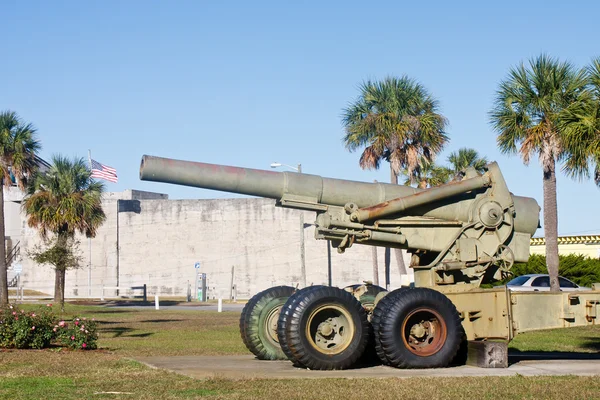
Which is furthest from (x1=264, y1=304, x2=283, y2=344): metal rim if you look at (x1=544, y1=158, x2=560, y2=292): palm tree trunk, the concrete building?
the concrete building

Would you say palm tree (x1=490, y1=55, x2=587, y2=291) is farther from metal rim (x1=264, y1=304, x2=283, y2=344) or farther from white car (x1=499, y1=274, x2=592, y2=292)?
metal rim (x1=264, y1=304, x2=283, y2=344)

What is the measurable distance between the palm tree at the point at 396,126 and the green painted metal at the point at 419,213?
24.9 metres

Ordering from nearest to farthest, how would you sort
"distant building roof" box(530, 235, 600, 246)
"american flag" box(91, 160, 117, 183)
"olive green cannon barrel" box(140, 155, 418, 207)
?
"olive green cannon barrel" box(140, 155, 418, 207)
"american flag" box(91, 160, 117, 183)
"distant building roof" box(530, 235, 600, 246)

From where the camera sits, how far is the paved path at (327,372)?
41.1ft

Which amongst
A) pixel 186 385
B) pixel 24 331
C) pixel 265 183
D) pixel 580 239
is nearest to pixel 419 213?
pixel 265 183

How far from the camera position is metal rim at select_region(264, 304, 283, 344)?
1492 centimetres

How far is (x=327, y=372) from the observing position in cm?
1286

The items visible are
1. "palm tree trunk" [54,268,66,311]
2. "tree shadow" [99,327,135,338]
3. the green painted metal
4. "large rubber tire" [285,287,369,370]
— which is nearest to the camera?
"large rubber tire" [285,287,369,370]

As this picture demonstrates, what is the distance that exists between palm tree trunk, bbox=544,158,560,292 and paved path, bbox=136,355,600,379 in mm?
14758

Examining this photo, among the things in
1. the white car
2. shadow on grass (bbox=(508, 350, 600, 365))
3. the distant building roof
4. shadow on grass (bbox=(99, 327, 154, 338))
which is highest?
the distant building roof

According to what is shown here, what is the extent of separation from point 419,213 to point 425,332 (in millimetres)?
2001

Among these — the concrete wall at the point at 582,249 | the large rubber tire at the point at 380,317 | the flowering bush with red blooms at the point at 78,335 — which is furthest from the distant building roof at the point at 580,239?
the large rubber tire at the point at 380,317

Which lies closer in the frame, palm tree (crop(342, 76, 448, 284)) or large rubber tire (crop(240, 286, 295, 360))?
large rubber tire (crop(240, 286, 295, 360))

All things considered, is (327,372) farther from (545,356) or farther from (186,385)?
(545,356)
